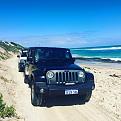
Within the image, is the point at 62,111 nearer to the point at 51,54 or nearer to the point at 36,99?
the point at 36,99

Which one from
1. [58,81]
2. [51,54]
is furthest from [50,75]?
[51,54]

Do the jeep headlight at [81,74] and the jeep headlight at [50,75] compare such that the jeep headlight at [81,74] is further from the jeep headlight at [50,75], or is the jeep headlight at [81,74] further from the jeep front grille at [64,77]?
the jeep headlight at [50,75]

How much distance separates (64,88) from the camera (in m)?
11.3

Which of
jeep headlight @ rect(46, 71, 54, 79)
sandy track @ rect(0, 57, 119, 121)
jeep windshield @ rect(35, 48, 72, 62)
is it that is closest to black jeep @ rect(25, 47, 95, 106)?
jeep headlight @ rect(46, 71, 54, 79)

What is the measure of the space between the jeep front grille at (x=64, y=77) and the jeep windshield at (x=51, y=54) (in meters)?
1.96

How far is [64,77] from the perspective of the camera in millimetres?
11336

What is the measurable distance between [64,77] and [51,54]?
2.51m

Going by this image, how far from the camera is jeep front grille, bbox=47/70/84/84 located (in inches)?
444

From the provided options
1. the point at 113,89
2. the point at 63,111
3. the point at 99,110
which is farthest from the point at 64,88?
the point at 113,89

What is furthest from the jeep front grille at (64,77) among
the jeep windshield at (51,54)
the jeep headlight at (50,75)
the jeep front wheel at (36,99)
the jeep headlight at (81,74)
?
the jeep windshield at (51,54)

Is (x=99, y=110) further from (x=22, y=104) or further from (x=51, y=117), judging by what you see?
(x=22, y=104)

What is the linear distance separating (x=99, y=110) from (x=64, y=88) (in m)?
1.59

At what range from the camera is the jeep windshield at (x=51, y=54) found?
13.3m

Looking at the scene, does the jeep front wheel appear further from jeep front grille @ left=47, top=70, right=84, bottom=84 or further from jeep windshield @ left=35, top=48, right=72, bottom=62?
jeep windshield @ left=35, top=48, right=72, bottom=62
